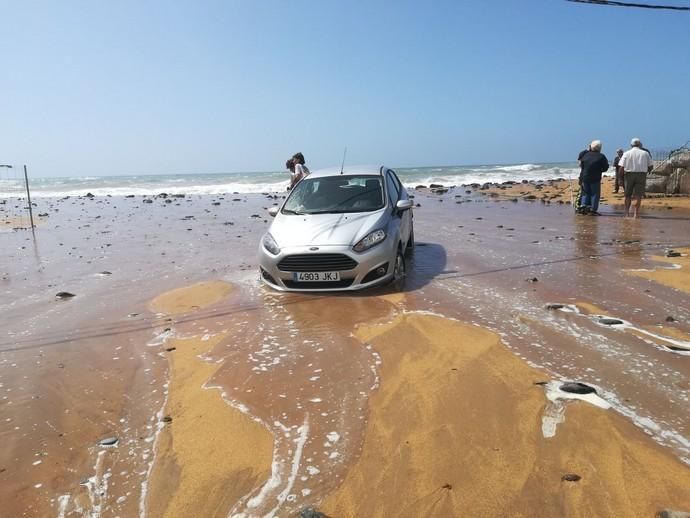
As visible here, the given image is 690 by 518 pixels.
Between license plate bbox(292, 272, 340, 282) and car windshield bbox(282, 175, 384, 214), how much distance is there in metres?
1.34

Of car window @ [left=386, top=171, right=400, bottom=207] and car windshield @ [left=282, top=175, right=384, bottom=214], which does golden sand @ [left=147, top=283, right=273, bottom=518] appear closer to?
car windshield @ [left=282, top=175, right=384, bottom=214]

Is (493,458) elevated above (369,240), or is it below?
below

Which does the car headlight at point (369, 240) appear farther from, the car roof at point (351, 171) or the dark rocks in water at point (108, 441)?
the dark rocks in water at point (108, 441)

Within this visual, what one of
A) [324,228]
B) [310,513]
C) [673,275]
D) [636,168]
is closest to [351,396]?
[310,513]

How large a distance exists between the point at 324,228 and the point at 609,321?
12.1 ft

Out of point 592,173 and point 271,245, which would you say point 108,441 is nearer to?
point 271,245

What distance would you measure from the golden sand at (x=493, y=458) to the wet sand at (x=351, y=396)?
0.01 meters

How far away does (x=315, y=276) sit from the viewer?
22.3 feet

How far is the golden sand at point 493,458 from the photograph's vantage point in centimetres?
261

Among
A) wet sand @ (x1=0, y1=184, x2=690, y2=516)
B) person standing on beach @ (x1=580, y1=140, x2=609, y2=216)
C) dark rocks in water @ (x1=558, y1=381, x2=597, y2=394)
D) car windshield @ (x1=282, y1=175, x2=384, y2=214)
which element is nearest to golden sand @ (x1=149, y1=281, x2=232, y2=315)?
wet sand @ (x1=0, y1=184, x2=690, y2=516)

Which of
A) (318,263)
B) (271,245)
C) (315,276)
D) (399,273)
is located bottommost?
(399,273)

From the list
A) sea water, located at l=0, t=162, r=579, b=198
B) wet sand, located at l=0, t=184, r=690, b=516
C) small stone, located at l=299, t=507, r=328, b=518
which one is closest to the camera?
small stone, located at l=299, t=507, r=328, b=518

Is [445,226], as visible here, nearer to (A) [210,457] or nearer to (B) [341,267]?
(B) [341,267]

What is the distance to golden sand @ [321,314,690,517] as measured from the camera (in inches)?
103
